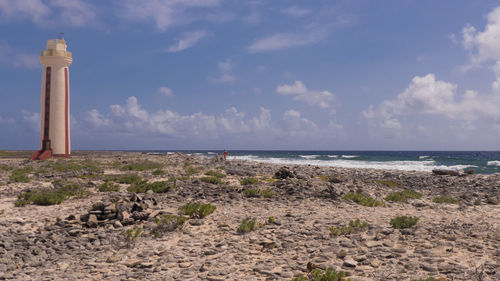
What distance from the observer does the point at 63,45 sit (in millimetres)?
41125

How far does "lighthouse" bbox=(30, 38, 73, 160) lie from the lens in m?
39.5

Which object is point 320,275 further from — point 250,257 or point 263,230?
point 263,230

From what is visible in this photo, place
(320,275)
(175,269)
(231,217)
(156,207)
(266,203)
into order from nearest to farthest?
(320,275) → (175,269) → (231,217) → (156,207) → (266,203)

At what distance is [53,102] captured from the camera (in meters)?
39.5

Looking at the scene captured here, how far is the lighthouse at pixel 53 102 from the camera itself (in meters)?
39.5

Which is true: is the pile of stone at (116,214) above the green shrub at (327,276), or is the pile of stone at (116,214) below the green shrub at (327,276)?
above

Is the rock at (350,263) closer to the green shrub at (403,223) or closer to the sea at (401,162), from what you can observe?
the green shrub at (403,223)

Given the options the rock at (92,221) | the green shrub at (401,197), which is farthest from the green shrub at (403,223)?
the rock at (92,221)

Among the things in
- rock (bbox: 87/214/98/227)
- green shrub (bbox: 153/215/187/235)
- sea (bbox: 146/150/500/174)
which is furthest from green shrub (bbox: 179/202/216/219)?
sea (bbox: 146/150/500/174)

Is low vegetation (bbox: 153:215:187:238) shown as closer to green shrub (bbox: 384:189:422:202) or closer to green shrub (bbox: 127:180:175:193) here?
green shrub (bbox: 127:180:175:193)

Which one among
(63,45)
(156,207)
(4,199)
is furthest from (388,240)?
(63,45)

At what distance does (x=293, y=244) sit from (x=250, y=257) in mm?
1317

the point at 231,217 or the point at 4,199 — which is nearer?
the point at 231,217

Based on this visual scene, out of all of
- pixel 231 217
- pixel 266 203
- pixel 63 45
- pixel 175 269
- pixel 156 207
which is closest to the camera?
pixel 175 269
